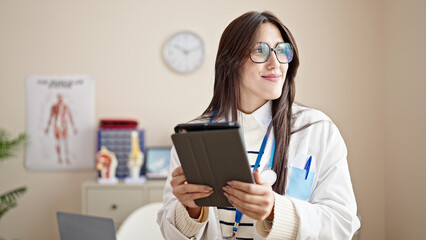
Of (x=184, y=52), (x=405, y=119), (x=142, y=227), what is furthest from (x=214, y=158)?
(x=184, y=52)

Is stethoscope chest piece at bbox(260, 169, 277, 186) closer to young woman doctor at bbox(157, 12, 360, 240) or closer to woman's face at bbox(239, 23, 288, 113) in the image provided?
young woman doctor at bbox(157, 12, 360, 240)

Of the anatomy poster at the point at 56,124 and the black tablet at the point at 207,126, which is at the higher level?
the black tablet at the point at 207,126

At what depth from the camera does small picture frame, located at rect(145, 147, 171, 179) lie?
3.79 meters

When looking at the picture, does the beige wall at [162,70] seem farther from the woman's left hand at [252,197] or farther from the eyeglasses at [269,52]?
the woman's left hand at [252,197]

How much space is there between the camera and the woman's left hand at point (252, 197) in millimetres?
1130

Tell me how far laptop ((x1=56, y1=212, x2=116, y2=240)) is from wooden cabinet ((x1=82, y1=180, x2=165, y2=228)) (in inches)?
49.9

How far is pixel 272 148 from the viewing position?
1428 mm

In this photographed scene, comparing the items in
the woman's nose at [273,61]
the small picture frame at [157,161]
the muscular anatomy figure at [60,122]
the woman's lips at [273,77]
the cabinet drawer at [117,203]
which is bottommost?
the cabinet drawer at [117,203]

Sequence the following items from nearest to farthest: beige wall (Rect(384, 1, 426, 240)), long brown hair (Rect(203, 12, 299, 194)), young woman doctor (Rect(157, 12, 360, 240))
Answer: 1. young woman doctor (Rect(157, 12, 360, 240))
2. long brown hair (Rect(203, 12, 299, 194))
3. beige wall (Rect(384, 1, 426, 240))

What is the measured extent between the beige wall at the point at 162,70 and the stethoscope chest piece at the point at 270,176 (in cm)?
253

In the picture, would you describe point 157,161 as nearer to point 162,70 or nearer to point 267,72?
point 162,70

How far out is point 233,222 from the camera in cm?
144

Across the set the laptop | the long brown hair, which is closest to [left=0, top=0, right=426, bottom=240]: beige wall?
the laptop

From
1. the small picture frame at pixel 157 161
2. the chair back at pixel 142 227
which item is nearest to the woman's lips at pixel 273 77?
the chair back at pixel 142 227
